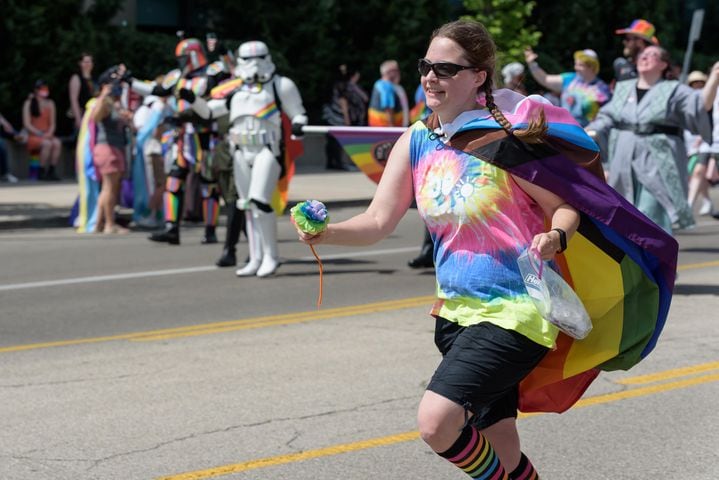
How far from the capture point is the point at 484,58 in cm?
437

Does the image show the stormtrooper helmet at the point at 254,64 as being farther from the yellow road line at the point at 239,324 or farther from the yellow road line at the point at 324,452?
the yellow road line at the point at 324,452

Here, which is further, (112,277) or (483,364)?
(112,277)

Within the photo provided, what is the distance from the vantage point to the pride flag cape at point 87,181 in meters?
16.3

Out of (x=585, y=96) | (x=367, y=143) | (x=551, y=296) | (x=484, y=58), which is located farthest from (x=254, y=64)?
(x=551, y=296)

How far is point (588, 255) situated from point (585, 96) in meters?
9.82

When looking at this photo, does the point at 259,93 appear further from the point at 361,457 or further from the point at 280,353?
the point at 361,457

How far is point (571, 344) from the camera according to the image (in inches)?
174

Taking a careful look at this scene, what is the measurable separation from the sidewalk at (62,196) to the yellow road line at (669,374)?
1095 cm

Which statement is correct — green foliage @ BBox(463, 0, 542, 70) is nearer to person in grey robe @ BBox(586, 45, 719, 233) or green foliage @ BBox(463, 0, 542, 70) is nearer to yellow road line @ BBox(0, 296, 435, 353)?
person in grey robe @ BBox(586, 45, 719, 233)

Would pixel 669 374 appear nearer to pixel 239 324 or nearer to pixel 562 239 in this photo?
pixel 239 324

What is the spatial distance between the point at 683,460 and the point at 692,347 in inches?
98.5

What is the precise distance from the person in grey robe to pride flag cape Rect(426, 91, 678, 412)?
5.90m

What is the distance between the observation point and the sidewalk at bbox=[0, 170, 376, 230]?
676 inches

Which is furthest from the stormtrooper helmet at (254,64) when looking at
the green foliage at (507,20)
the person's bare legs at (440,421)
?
the green foliage at (507,20)
